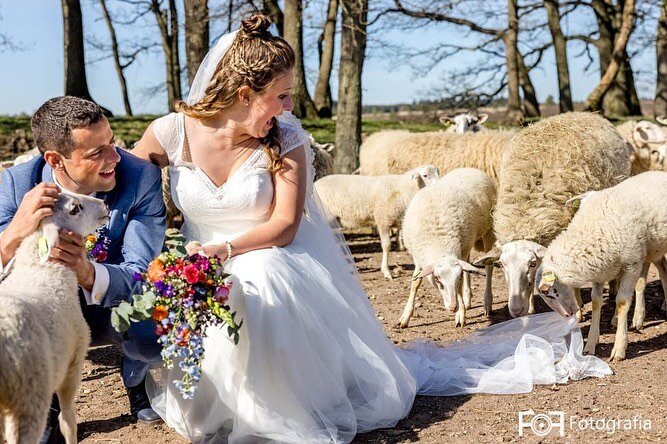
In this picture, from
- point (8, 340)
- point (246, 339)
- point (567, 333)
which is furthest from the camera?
point (567, 333)

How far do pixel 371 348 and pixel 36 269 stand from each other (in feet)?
6.40


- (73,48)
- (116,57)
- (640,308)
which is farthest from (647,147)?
(116,57)

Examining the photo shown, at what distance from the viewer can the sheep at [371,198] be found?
968 centimetres

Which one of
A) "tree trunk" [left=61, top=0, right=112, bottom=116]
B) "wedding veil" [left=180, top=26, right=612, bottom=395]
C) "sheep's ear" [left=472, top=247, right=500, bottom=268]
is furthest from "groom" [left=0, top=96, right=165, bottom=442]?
"tree trunk" [left=61, top=0, right=112, bottom=116]

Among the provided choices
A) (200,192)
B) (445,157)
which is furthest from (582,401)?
(445,157)

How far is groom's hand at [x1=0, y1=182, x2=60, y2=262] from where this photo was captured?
10.3 ft

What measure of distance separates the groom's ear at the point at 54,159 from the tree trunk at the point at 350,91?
8.82 metres

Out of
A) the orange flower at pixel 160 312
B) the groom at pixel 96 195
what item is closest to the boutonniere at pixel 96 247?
the groom at pixel 96 195

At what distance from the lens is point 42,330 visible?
9.64ft

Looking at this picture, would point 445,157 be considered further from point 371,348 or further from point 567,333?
point 371,348

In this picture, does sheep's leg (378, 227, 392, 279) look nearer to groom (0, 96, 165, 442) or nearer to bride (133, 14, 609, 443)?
bride (133, 14, 609, 443)

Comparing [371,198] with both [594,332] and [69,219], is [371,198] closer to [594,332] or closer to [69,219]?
[594,332]

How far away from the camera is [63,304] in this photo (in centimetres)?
312

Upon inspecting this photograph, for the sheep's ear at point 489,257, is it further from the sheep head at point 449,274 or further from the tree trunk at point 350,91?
the tree trunk at point 350,91
